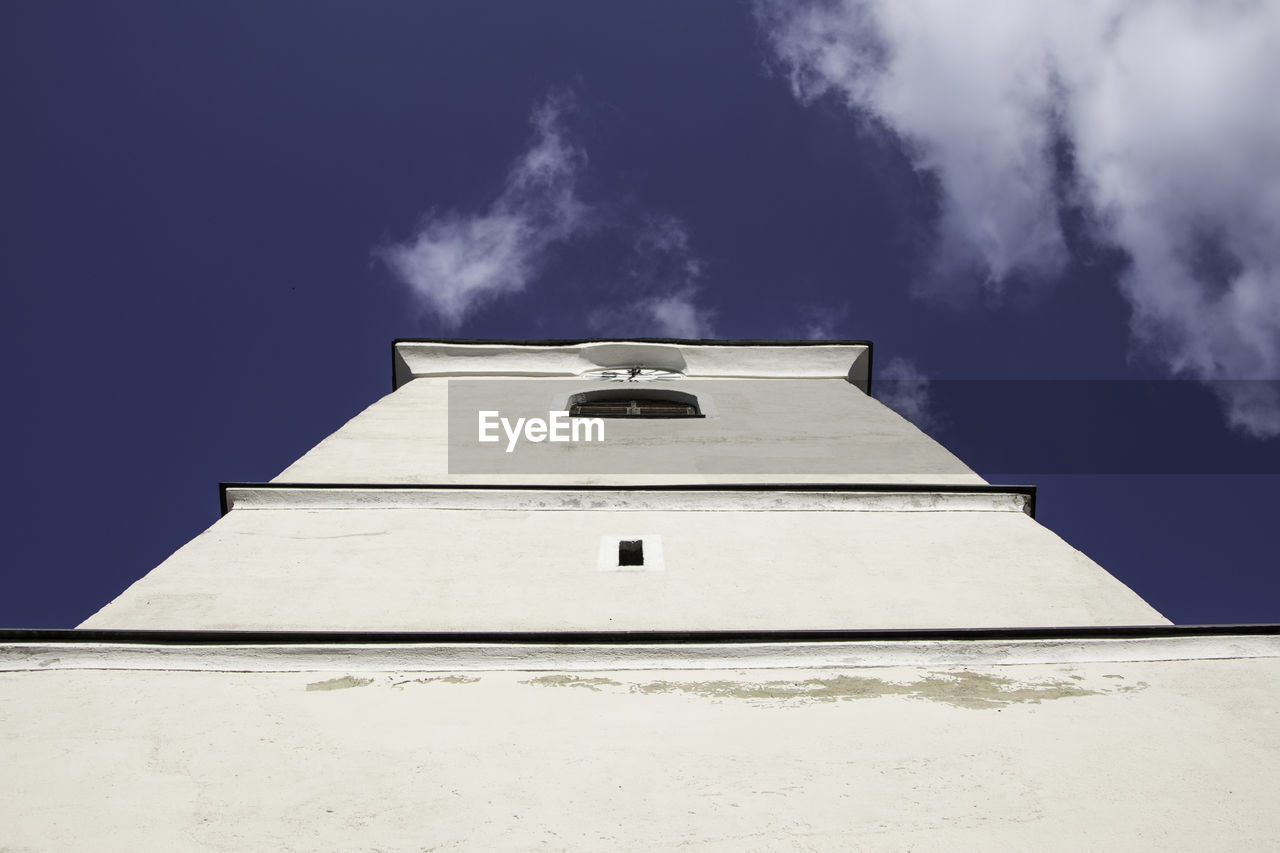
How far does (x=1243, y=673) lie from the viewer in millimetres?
4949

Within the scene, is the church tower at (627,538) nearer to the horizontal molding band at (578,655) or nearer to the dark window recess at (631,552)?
the dark window recess at (631,552)

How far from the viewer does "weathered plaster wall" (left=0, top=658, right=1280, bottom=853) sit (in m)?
3.61

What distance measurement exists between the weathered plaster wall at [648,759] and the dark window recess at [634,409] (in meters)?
7.21

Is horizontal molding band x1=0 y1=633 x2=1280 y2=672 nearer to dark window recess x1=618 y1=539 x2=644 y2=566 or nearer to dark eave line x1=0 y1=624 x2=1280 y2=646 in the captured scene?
dark eave line x1=0 y1=624 x2=1280 y2=646

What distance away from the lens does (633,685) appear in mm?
4805

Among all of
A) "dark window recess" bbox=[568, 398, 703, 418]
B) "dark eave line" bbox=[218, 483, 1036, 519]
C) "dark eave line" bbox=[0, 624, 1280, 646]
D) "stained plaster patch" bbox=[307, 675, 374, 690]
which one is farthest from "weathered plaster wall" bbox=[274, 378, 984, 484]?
"stained plaster patch" bbox=[307, 675, 374, 690]

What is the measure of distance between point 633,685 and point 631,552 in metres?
2.22

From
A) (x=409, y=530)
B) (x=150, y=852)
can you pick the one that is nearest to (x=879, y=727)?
(x=150, y=852)

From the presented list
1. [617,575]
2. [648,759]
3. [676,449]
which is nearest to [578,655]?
[648,759]

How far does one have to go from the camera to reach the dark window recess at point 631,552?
685 cm

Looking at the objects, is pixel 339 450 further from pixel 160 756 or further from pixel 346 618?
pixel 160 756

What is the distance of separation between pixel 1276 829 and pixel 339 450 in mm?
7483

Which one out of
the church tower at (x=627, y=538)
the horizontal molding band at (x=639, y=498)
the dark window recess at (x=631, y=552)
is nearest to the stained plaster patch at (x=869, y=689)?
the church tower at (x=627, y=538)

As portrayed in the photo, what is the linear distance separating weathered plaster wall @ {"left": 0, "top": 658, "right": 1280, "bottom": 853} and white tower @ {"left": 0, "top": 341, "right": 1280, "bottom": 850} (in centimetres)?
1
